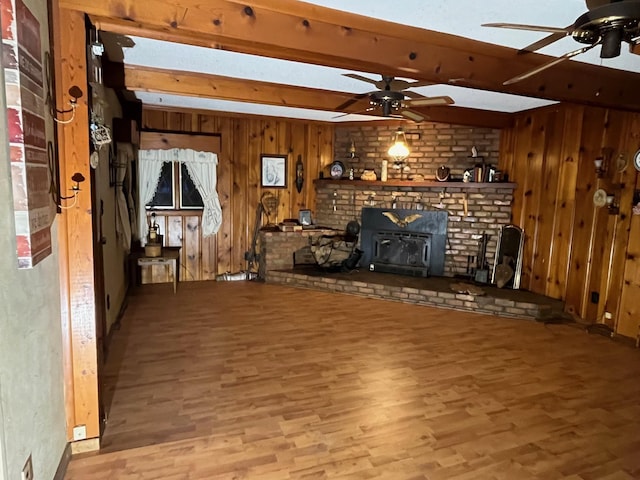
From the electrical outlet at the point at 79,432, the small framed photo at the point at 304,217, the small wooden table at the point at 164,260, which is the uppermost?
the small framed photo at the point at 304,217

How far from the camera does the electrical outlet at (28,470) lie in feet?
5.20

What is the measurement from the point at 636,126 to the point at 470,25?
261cm

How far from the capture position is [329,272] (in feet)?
19.5

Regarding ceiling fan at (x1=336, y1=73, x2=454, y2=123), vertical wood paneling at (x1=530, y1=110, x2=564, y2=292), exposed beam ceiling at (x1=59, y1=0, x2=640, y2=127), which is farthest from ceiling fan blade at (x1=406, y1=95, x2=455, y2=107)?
vertical wood paneling at (x1=530, y1=110, x2=564, y2=292)

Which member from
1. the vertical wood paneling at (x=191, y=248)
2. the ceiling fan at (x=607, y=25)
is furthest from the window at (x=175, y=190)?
the ceiling fan at (x=607, y=25)

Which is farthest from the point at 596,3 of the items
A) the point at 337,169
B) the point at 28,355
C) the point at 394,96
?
the point at 337,169

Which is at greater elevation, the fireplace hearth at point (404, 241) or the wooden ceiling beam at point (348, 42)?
the wooden ceiling beam at point (348, 42)

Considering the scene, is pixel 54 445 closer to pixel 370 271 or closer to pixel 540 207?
pixel 370 271

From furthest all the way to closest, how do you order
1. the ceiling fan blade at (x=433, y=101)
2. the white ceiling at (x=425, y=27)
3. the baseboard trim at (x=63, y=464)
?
1. the ceiling fan blade at (x=433, y=101)
2. the white ceiling at (x=425, y=27)
3. the baseboard trim at (x=63, y=464)

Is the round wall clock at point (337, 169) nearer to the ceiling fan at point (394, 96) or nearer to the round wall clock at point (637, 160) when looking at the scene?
the ceiling fan at point (394, 96)

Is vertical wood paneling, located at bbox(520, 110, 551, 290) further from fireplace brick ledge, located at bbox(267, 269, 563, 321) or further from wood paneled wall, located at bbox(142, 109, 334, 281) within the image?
wood paneled wall, located at bbox(142, 109, 334, 281)

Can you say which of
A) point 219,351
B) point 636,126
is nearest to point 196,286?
point 219,351

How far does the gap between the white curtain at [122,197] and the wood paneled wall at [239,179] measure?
1060 millimetres

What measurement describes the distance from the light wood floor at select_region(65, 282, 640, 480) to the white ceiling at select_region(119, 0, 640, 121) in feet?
7.95
